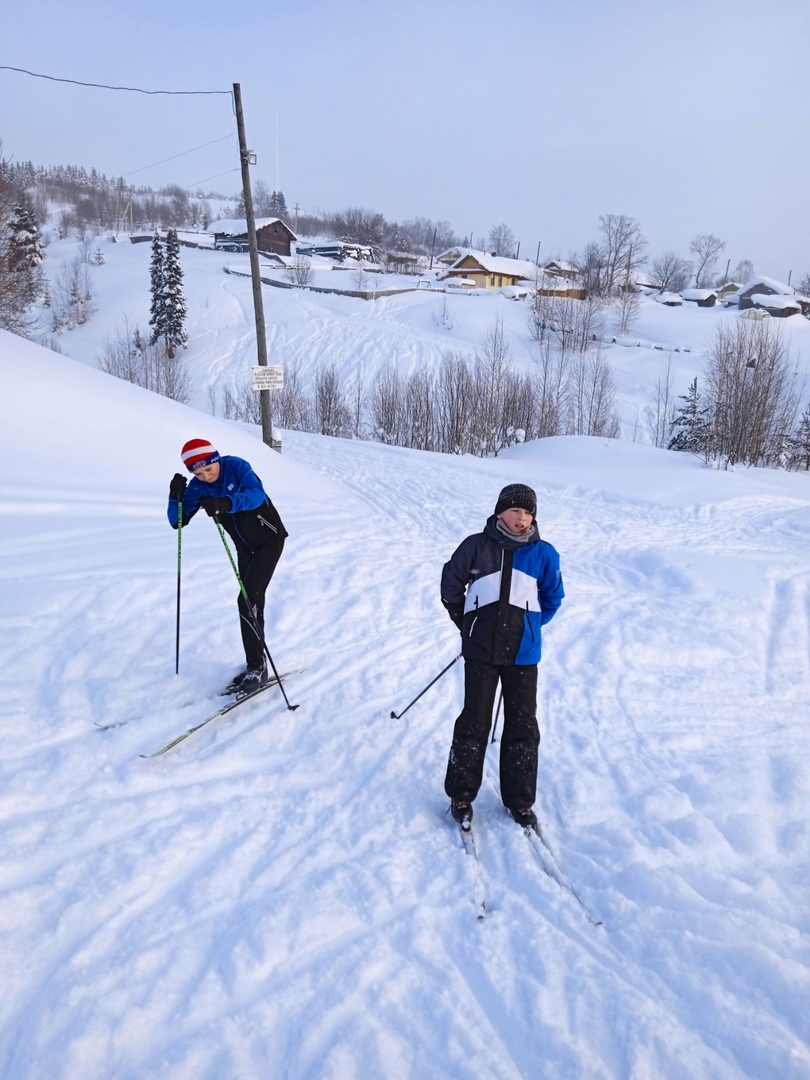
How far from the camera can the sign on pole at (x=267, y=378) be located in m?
12.5

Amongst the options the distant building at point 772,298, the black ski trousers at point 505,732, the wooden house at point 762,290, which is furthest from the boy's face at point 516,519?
the wooden house at point 762,290

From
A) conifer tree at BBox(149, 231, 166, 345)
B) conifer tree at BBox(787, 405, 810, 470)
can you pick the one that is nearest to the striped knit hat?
conifer tree at BBox(787, 405, 810, 470)

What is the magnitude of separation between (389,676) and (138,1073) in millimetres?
3090

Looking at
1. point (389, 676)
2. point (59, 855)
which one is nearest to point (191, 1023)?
point (59, 855)

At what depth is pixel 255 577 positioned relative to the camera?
14.3ft

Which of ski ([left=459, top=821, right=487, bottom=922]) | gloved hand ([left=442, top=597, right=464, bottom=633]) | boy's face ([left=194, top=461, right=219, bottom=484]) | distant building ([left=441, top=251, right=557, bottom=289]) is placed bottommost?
ski ([left=459, top=821, right=487, bottom=922])

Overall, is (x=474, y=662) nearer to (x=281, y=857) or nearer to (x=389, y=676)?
(x=281, y=857)

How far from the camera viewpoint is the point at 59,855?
306cm

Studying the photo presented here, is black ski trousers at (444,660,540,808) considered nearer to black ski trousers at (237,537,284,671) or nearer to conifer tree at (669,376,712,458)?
black ski trousers at (237,537,284,671)

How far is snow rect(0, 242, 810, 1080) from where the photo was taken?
2.36 meters

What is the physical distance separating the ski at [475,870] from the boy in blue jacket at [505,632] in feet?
0.16

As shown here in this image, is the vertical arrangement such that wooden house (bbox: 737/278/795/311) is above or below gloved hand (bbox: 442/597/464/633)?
above

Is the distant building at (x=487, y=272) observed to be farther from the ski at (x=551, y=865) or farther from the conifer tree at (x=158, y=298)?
the ski at (x=551, y=865)

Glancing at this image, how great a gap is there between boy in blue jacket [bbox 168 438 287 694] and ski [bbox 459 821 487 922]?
6.34 feet
